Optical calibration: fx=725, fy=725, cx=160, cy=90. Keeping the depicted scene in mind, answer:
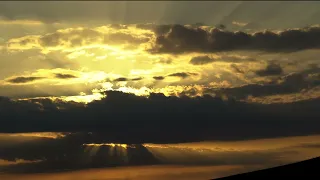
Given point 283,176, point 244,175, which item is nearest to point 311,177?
point 283,176

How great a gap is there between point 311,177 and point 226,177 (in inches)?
753

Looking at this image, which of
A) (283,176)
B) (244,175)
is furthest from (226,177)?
(283,176)

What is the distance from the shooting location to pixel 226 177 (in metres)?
124

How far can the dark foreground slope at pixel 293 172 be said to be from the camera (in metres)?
111

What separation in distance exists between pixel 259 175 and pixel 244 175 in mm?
4162

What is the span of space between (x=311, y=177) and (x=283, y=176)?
5.94m

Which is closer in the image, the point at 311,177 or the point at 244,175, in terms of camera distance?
the point at 311,177

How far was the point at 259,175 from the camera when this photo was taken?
4611 inches

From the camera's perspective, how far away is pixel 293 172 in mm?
114312

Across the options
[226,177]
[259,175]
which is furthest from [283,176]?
[226,177]

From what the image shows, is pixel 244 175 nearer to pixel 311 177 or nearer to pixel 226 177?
pixel 226 177

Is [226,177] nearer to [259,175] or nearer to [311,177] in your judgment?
[259,175]

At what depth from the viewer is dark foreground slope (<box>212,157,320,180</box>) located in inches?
4380

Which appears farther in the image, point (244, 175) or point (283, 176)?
point (244, 175)
